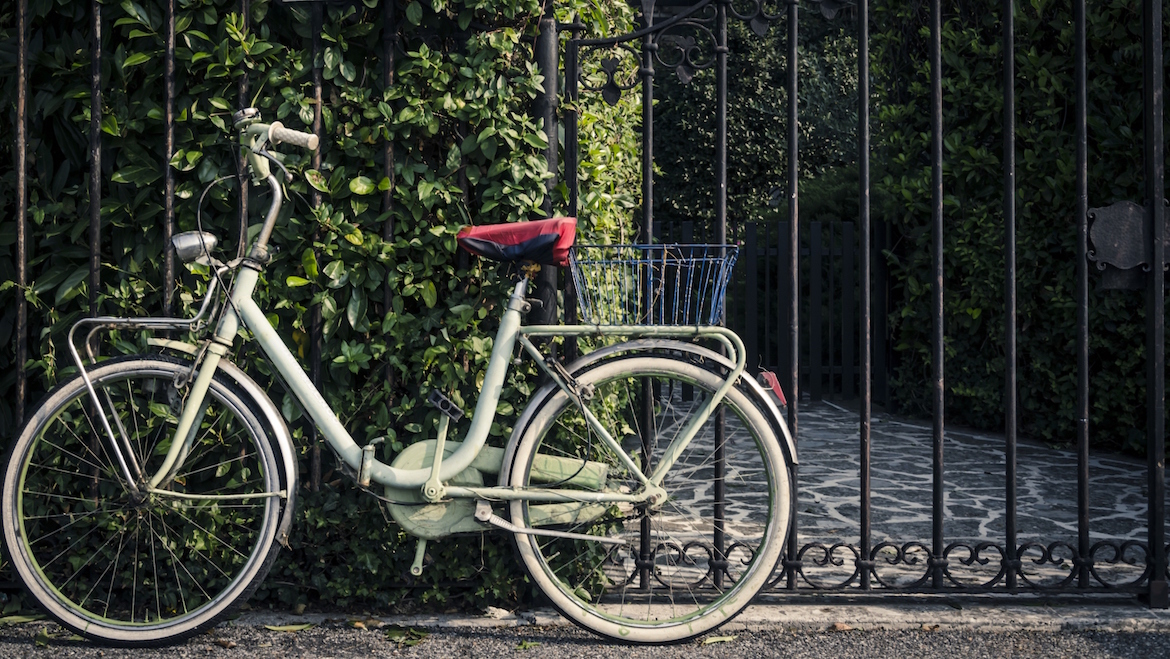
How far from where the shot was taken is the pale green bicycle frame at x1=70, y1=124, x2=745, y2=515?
324 cm

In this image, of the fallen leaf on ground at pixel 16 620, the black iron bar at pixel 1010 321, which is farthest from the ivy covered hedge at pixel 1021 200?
the fallen leaf on ground at pixel 16 620

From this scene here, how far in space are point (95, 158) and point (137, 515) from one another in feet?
4.05

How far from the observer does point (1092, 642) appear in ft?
11.1

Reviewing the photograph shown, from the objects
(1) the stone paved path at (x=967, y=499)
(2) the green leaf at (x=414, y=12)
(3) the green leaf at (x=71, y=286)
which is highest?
(2) the green leaf at (x=414, y=12)

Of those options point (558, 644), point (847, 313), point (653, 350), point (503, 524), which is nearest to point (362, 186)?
Result: point (653, 350)

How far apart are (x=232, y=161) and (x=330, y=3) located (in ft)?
2.13

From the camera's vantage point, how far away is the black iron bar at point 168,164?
345 centimetres

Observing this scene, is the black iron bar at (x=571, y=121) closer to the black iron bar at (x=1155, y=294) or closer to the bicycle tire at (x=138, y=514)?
the bicycle tire at (x=138, y=514)

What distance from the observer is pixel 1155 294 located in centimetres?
369

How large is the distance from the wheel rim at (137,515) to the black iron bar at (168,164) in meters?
0.36

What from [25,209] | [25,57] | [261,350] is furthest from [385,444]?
[25,57]

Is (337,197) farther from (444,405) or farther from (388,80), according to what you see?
(444,405)

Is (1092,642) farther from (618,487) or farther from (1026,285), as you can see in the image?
(1026,285)

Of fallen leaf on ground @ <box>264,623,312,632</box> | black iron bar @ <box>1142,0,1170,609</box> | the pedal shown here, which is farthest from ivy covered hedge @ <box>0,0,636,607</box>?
black iron bar @ <box>1142,0,1170,609</box>
